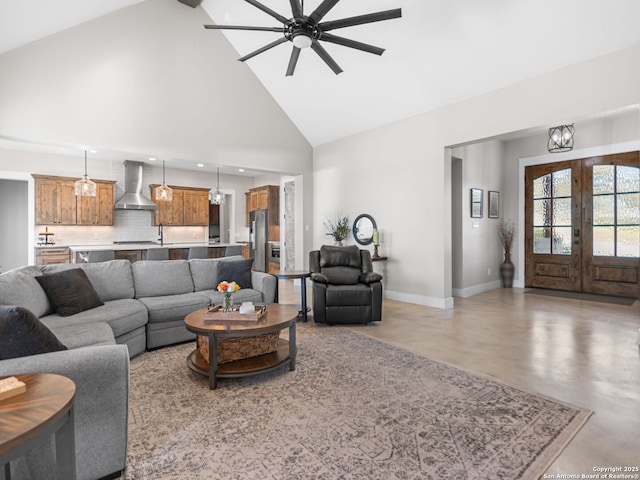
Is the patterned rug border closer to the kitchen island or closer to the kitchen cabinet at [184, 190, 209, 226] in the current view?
the kitchen island

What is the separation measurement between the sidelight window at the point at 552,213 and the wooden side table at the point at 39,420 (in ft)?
25.0

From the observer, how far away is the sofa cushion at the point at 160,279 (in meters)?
3.90

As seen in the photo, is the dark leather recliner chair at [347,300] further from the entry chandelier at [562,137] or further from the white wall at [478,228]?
the entry chandelier at [562,137]

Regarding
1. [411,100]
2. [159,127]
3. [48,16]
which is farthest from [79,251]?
[411,100]

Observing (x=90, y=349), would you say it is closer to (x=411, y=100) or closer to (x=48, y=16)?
(x=48, y=16)

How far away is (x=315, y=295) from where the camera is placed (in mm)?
4359

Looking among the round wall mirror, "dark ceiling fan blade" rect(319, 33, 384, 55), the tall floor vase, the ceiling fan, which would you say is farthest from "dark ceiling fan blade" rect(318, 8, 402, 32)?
the tall floor vase

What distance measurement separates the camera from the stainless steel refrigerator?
9219 millimetres

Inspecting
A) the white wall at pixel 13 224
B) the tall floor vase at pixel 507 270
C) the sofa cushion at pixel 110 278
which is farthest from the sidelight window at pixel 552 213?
the white wall at pixel 13 224

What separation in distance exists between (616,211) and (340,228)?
470 centimetres

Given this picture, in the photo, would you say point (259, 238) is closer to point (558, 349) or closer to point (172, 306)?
point (172, 306)

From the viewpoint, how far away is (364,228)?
6.54 m

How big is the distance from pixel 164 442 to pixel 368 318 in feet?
9.28

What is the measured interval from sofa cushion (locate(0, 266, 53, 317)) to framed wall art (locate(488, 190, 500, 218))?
704 centimetres
